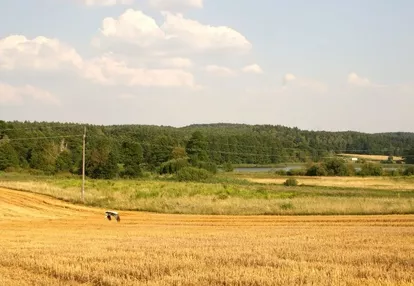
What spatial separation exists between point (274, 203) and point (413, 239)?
63.4ft

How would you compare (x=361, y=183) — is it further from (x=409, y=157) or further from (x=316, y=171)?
(x=409, y=157)

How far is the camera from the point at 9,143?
99500 millimetres

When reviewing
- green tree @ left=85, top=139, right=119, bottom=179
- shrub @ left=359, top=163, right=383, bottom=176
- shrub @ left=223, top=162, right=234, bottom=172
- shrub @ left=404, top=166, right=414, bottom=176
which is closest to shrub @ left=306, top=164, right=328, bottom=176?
shrub @ left=359, top=163, right=383, bottom=176

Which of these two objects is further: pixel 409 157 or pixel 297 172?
pixel 409 157

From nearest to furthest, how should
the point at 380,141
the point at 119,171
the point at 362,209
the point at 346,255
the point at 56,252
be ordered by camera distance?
the point at 346,255 → the point at 56,252 → the point at 362,209 → the point at 119,171 → the point at 380,141

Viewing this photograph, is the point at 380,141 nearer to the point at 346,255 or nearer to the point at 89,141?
the point at 89,141

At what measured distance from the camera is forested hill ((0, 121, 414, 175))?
97.4 metres

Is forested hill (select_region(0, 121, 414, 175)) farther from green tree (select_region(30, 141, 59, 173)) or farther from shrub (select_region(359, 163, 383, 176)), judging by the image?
shrub (select_region(359, 163, 383, 176))

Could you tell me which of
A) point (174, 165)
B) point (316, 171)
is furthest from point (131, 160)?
point (316, 171)

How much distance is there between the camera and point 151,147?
109 m

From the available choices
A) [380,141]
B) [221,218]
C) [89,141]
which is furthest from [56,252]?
[380,141]

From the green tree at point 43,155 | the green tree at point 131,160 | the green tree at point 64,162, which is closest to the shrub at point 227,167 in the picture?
the green tree at point 131,160

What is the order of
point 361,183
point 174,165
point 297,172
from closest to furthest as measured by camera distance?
point 361,183, point 174,165, point 297,172

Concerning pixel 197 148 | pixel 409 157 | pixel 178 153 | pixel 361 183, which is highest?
pixel 197 148
